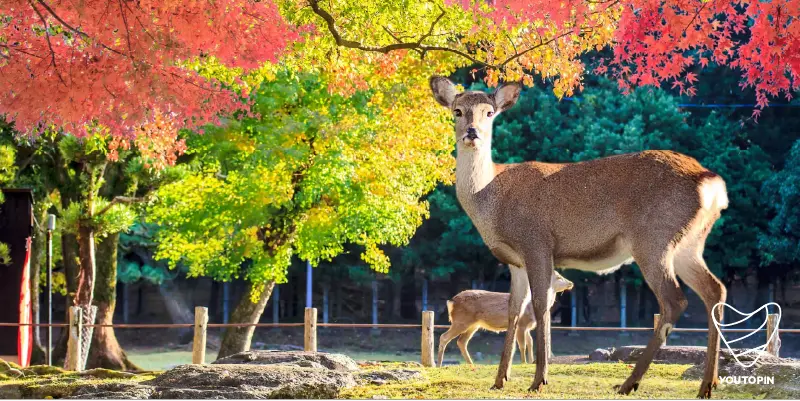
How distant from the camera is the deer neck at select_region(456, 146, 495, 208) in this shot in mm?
10211

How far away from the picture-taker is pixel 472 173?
10.3 metres

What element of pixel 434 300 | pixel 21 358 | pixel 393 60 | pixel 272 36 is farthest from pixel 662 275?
pixel 434 300

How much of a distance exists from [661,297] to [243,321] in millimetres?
15428

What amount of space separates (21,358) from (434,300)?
87.2 ft

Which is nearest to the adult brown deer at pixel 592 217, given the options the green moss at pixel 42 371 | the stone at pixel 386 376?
the stone at pixel 386 376

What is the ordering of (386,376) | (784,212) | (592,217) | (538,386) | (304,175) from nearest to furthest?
1. (538,386)
2. (592,217)
3. (386,376)
4. (304,175)
5. (784,212)

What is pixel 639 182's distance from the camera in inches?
375

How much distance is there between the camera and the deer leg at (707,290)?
9.00m

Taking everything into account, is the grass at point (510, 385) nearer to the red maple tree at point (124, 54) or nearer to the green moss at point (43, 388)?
the green moss at point (43, 388)

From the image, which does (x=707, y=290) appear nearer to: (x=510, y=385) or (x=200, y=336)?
(x=510, y=385)

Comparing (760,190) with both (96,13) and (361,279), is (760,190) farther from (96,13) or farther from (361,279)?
(96,13)

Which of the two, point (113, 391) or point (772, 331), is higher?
point (772, 331)

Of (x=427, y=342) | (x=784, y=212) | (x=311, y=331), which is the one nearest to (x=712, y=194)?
(x=427, y=342)

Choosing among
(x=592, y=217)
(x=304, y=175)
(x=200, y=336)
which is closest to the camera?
(x=592, y=217)
